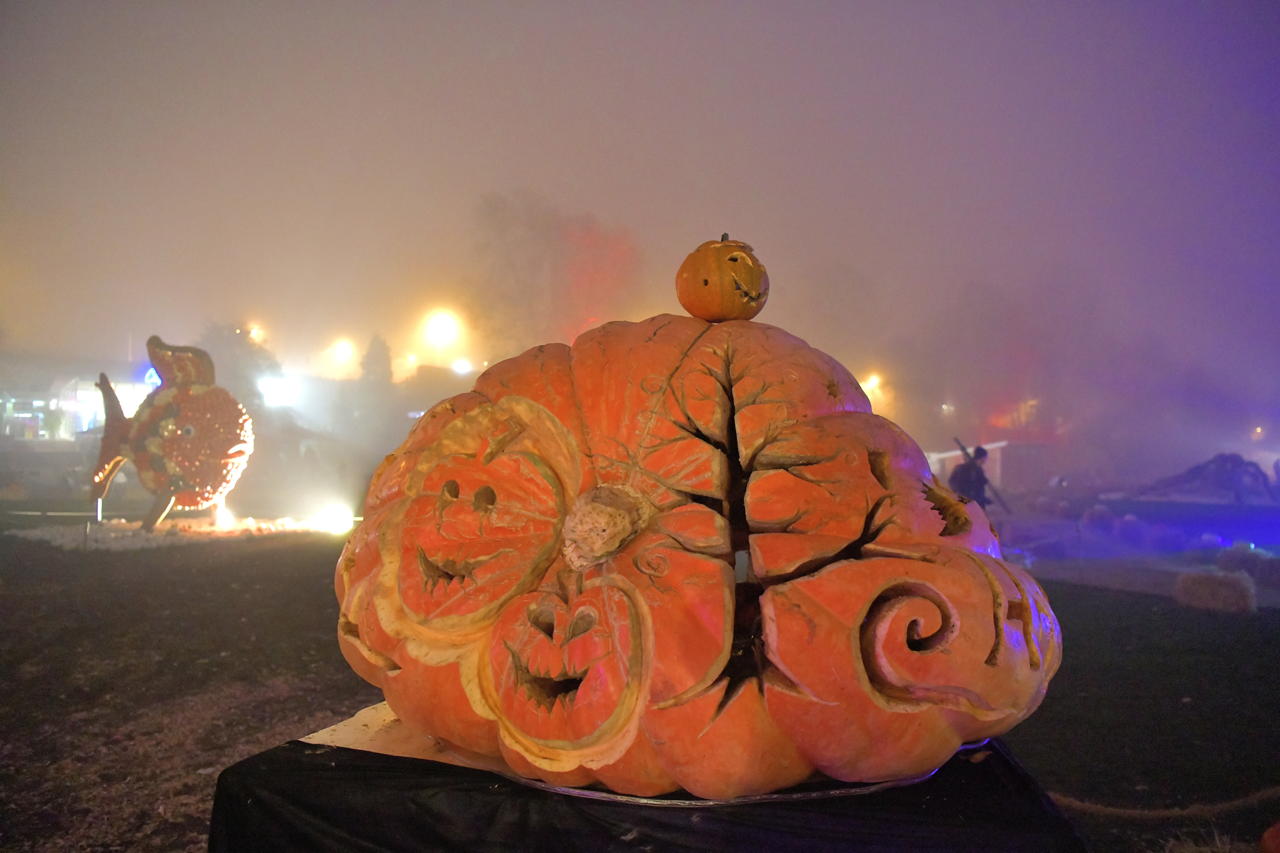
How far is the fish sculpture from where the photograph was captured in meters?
11.2

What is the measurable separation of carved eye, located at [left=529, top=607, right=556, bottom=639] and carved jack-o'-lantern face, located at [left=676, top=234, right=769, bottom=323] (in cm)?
120

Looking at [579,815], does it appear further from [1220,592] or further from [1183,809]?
[1220,592]

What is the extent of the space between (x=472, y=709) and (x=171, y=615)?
20.4ft

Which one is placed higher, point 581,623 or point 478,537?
point 478,537

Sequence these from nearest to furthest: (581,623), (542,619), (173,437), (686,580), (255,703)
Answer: (686,580) < (581,623) < (542,619) < (255,703) < (173,437)

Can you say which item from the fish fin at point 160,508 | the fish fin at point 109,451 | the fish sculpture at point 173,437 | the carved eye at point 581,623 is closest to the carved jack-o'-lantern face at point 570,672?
the carved eye at point 581,623

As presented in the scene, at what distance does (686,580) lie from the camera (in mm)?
1979

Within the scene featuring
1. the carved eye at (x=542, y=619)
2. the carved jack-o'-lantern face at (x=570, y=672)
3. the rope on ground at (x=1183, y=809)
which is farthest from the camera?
the rope on ground at (x=1183, y=809)

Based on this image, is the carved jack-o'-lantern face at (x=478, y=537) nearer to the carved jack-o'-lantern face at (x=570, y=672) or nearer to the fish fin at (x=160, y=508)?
the carved jack-o'-lantern face at (x=570, y=672)

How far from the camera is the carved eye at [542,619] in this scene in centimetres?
219

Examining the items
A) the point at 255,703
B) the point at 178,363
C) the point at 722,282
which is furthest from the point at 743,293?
the point at 178,363

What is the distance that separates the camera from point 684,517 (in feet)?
6.87

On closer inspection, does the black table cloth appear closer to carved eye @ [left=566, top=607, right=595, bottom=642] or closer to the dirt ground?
carved eye @ [left=566, top=607, right=595, bottom=642]

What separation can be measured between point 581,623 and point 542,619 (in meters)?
0.18
